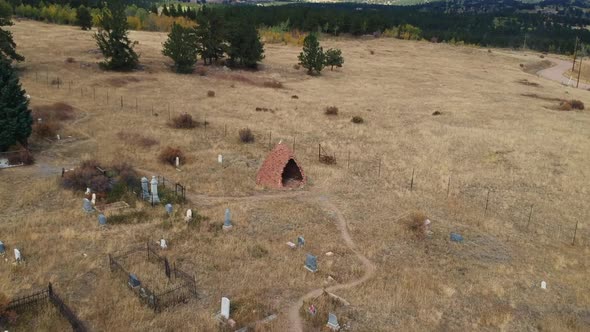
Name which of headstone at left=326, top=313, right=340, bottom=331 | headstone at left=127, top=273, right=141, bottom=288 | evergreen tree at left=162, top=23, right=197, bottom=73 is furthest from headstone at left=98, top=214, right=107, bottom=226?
evergreen tree at left=162, top=23, right=197, bottom=73

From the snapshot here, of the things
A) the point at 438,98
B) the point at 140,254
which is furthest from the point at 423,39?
the point at 140,254

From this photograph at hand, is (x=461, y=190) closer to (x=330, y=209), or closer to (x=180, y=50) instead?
(x=330, y=209)

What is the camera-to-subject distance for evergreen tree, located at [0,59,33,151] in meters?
30.9

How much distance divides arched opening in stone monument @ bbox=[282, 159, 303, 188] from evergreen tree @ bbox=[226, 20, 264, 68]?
45.9m

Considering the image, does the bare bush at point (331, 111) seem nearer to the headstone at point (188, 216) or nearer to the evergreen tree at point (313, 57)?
the evergreen tree at point (313, 57)

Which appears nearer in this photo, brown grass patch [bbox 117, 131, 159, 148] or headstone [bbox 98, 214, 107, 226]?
headstone [bbox 98, 214, 107, 226]

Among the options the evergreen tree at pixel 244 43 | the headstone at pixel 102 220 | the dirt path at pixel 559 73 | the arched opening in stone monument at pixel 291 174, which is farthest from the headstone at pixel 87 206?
the dirt path at pixel 559 73

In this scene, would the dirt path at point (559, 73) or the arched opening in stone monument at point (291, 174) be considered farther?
the dirt path at point (559, 73)

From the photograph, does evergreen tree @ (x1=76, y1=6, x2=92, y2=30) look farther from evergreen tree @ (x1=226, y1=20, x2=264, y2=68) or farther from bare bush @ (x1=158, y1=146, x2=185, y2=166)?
bare bush @ (x1=158, y1=146, x2=185, y2=166)

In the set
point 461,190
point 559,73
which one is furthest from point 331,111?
point 559,73

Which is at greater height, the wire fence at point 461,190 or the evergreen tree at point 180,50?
the evergreen tree at point 180,50

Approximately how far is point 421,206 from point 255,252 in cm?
1201

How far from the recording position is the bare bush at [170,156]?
3325 cm

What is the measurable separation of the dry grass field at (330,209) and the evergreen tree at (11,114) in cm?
236
